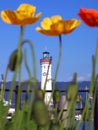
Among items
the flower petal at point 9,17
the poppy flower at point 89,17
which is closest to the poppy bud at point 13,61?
the flower petal at point 9,17

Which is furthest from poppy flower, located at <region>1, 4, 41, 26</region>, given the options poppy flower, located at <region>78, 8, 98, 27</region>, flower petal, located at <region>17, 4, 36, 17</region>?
poppy flower, located at <region>78, 8, 98, 27</region>

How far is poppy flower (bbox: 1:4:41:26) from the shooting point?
0.64m

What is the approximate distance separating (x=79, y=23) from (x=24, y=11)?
142 mm

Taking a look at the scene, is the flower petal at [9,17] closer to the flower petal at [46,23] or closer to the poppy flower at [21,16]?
the poppy flower at [21,16]

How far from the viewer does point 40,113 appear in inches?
22.3

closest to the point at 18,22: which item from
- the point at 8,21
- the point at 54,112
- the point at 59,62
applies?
the point at 8,21

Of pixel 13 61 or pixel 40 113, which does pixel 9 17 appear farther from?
pixel 40 113

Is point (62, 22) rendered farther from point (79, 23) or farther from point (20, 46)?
point (20, 46)

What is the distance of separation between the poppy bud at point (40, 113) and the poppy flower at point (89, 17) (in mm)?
255

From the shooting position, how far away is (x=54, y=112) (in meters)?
0.82

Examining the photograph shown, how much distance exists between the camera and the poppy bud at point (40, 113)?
0.56m

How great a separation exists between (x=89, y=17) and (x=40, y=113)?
0.98ft

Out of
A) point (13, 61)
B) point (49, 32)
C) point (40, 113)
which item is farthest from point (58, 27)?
point (40, 113)

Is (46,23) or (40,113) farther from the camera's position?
(46,23)
